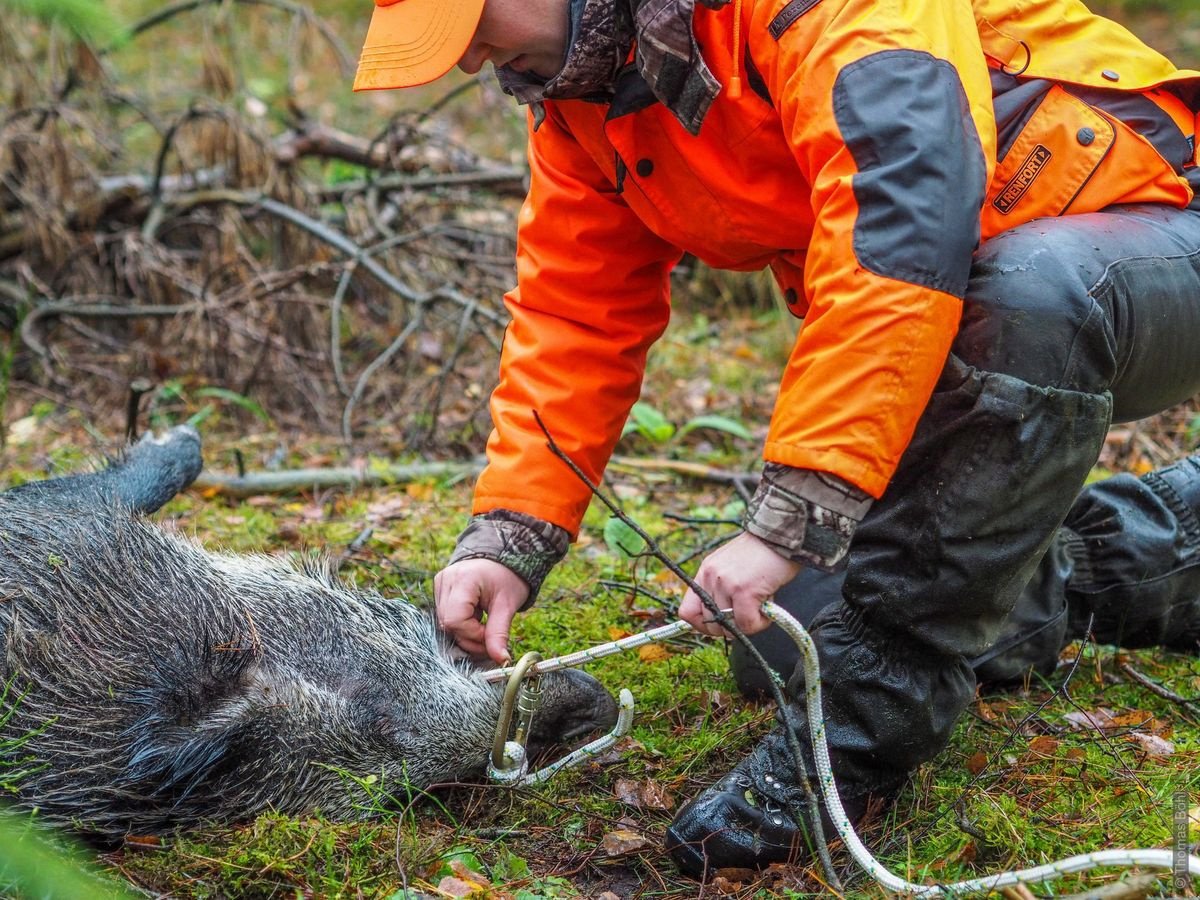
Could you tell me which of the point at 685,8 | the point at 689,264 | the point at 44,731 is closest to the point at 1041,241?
the point at 685,8

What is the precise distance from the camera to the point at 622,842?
2.63 m

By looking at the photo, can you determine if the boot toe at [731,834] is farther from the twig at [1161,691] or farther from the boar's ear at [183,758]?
the twig at [1161,691]

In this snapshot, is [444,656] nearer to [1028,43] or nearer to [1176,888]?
[1176,888]

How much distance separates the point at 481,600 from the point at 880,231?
4.62 ft

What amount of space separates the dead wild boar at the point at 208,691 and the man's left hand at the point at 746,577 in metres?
0.90

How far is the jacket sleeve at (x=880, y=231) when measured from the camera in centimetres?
213

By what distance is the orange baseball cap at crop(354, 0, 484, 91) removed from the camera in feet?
8.06

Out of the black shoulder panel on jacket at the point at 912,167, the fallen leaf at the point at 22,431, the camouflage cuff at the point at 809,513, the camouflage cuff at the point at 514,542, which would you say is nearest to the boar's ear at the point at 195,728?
the camouflage cuff at the point at 514,542

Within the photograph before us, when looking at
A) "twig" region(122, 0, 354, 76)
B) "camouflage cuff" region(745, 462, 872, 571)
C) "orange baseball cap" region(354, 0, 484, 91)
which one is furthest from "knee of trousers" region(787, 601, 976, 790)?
"twig" region(122, 0, 354, 76)

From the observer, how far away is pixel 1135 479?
3393 mm

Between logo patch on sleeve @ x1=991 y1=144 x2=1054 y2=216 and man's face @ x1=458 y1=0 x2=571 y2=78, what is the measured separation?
41.2 inches

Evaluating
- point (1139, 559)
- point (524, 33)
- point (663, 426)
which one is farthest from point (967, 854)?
point (663, 426)

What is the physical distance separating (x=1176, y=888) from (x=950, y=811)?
59 cm

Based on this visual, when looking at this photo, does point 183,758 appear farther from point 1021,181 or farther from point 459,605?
point 1021,181
